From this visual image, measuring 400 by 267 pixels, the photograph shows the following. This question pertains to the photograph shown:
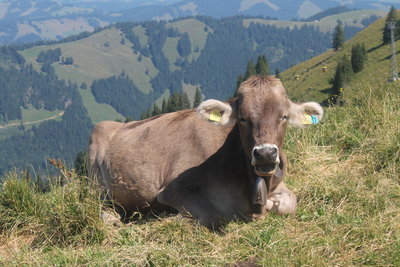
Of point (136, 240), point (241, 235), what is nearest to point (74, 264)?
point (136, 240)

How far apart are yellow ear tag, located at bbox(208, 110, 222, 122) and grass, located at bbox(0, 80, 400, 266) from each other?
1763 mm

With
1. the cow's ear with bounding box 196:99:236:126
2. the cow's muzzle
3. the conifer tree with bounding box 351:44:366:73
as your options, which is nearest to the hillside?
the cow's muzzle

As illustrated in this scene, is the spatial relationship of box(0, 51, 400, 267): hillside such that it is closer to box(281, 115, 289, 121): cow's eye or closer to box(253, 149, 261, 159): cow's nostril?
box(253, 149, 261, 159): cow's nostril

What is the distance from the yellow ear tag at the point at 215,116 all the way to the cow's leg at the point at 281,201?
5.28 ft

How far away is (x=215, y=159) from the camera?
902 centimetres

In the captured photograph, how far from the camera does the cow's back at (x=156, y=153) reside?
9.52 metres

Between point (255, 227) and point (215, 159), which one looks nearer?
Answer: point (255, 227)

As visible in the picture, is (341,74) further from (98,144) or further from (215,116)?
(215,116)

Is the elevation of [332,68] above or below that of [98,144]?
below

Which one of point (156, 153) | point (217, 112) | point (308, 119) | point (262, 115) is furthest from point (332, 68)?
point (262, 115)

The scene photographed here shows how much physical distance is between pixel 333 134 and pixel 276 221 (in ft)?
15.8

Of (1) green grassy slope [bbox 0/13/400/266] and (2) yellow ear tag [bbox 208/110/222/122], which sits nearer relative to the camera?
(1) green grassy slope [bbox 0/13/400/266]

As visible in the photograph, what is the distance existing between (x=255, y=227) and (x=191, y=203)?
1.19 metres

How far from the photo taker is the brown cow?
788 cm
